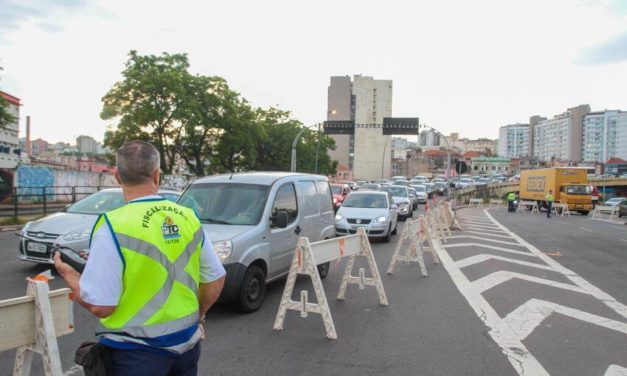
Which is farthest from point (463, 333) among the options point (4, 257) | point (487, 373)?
point (4, 257)

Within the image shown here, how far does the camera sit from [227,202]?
7.32 m

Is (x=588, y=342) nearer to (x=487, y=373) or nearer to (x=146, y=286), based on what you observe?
(x=487, y=373)

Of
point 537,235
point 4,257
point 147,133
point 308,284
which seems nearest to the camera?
point 308,284

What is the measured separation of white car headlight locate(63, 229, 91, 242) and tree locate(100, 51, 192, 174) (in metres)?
26.3

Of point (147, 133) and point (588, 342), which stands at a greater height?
point (147, 133)

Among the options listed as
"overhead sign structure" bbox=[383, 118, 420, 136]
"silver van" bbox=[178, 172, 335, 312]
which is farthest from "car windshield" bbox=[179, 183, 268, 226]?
"overhead sign structure" bbox=[383, 118, 420, 136]

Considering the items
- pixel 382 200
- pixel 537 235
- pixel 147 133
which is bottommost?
pixel 537 235

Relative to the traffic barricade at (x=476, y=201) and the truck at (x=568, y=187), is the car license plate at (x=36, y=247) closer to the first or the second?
the truck at (x=568, y=187)

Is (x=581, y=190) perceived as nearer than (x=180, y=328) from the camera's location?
No

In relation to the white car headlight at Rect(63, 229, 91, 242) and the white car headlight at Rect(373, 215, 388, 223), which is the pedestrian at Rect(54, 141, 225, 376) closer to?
the white car headlight at Rect(63, 229, 91, 242)

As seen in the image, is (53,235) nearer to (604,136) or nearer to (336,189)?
(336,189)

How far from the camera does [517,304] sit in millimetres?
7312

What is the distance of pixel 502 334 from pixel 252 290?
3.22 m

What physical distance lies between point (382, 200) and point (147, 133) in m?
23.8
